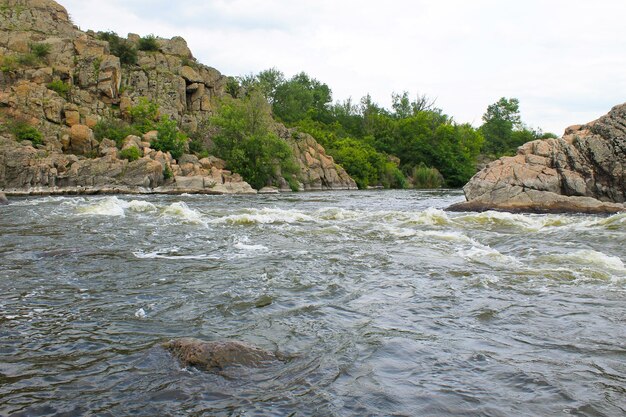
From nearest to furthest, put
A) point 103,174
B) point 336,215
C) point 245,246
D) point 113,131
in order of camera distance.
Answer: point 245,246, point 336,215, point 103,174, point 113,131

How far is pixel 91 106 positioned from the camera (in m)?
51.9

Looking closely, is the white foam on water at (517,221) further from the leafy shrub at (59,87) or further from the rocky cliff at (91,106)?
the leafy shrub at (59,87)

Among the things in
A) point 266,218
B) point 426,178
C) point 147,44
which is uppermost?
point 147,44

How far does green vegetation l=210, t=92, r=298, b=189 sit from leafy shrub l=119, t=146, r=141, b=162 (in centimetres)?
999

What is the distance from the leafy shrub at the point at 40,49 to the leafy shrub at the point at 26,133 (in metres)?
15.3

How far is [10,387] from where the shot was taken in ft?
12.9

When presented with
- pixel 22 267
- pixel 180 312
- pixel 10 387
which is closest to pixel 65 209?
pixel 22 267

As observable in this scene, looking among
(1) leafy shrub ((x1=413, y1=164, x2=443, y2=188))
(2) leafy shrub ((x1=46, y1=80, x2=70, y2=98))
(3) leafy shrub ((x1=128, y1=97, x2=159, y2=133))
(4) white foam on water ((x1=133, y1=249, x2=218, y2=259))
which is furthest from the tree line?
(4) white foam on water ((x1=133, y1=249, x2=218, y2=259))

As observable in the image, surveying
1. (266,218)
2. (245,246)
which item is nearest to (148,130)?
(266,218)

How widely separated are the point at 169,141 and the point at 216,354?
44251 mm

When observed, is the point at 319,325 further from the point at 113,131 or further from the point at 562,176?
the point at 113,131

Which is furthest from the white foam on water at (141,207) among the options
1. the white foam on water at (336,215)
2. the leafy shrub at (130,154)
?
the leafy shrub at (130,154)

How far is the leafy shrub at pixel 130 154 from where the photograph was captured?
40.4m

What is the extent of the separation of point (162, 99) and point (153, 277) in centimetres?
5646
